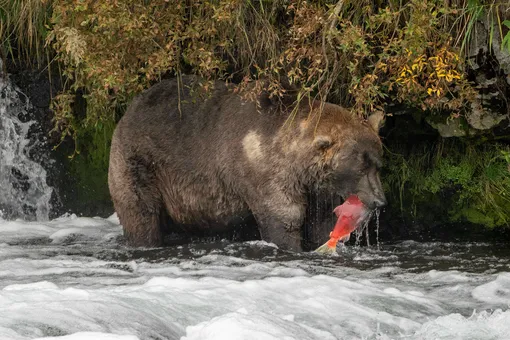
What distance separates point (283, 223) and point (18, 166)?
3420 mm

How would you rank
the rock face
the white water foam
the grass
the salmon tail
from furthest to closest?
the grass, the salmon tail, the rock face, the white water foam

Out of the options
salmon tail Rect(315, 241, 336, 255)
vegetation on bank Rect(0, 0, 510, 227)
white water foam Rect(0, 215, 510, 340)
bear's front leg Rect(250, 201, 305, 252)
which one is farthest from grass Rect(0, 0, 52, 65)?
salmon tail Rect(315, 241, 336, 255)

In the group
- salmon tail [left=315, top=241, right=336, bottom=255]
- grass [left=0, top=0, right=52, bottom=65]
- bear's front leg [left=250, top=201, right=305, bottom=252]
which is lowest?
salmon tail [left=315, top=241, right=336, bottom=255]

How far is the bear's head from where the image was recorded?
714 centimetres

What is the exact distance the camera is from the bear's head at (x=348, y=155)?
714 centimetres

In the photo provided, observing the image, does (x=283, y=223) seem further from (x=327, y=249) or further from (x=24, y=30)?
(x=24, y=30)

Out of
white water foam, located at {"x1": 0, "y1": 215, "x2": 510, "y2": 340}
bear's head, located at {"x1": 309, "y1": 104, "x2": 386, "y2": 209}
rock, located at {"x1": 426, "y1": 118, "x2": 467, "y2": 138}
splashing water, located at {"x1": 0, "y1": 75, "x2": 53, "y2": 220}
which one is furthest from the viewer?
splashing water, located at {"x1": 0, "y1": 75, "x2": 53, "y2": 220}

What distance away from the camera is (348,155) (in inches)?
282

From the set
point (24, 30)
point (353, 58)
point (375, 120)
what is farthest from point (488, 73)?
point (24, 30)

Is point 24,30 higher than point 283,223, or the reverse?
point 24,30

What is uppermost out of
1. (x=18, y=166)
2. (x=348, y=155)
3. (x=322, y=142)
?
(x=322, y=142)

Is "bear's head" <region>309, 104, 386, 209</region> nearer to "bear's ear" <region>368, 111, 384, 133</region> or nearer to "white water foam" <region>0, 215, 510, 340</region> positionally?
"bear's ear" <region>368, 111, 384, 133</region>

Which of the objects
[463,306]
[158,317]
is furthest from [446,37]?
[158,317]

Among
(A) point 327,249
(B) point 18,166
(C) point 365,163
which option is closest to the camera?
(C) point 365,163
